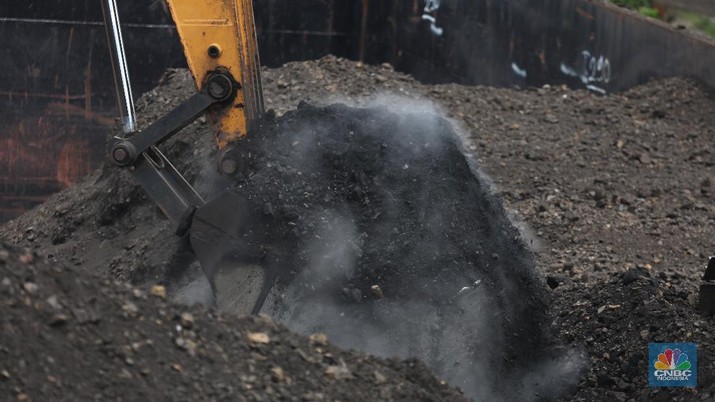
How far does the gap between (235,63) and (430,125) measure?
1729 millimetres

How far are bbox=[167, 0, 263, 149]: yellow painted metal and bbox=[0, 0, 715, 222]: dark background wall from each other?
4079 millimetres

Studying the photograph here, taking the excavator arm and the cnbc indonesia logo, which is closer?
the cnbc indonesia logo

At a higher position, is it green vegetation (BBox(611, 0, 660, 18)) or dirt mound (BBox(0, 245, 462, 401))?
dirt mound (BBox(0, 245, 462, 401))

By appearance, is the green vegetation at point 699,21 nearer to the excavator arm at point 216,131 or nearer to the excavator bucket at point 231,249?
the excavator arm at point 216,131

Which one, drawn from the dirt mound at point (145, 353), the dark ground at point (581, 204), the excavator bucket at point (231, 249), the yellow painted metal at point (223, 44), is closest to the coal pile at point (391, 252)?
the excavator bucket at point (231, 249)

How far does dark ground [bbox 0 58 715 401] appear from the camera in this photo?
7000 mm

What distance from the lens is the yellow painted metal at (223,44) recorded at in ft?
23.2

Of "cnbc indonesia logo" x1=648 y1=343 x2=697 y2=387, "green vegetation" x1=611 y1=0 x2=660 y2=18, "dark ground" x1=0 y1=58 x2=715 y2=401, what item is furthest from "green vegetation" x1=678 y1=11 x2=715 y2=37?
"cnbc indonesia logo" x1=648 y1=343 x2=697 y2=387

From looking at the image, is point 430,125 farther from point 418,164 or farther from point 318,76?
point 318,76

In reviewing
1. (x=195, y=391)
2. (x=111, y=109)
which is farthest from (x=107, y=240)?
(x=195, y=391)

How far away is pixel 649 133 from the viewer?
11.7 metres

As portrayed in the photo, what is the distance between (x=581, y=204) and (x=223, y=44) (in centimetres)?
414

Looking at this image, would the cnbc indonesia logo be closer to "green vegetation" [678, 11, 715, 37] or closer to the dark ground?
the dark ground

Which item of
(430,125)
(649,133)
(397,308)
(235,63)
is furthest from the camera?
(649,133)
